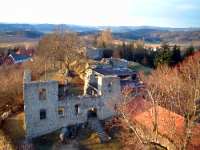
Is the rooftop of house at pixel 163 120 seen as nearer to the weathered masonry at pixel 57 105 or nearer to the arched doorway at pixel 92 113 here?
the weathered masonry at pixel 57 105

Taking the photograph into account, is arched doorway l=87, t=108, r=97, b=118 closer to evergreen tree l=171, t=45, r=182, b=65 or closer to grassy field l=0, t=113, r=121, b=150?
grassy field l=0, t=113, r=121, b=150

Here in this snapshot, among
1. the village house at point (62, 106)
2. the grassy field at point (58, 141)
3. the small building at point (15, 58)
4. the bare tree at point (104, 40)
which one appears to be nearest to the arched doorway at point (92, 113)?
the village house at point (62, 106)

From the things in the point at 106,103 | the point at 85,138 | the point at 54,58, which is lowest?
the point at 85,138

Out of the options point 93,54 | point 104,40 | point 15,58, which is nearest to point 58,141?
point 93,54

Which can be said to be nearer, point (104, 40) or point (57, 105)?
point (57, 105)

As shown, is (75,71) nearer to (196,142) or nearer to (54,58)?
(54,58)

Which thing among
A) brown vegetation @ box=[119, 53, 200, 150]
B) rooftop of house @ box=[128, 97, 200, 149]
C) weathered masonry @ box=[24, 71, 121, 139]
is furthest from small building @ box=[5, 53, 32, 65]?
rooftop of house @ box=[128, 97, 200, 149]

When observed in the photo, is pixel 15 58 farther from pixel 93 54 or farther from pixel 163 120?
pixel 163 120

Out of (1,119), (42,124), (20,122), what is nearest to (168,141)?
(42,124)
